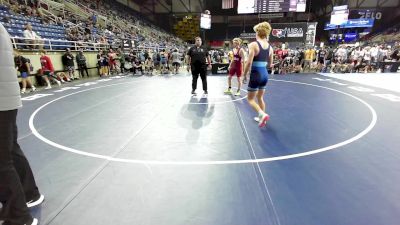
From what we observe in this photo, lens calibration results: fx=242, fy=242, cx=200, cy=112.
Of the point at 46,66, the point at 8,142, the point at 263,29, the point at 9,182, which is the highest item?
the point at 263,29

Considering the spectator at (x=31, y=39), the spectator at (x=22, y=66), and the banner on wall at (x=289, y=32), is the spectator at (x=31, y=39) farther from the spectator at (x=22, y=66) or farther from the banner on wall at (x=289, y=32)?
A: the banner on wall at (x=289, y=32)

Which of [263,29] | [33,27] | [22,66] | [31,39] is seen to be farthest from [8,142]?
Result: [33,27]

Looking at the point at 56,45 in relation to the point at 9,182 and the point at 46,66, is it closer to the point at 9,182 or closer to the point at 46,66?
the point at 46,66

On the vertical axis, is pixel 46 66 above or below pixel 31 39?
below

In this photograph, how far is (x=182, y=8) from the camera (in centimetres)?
4162

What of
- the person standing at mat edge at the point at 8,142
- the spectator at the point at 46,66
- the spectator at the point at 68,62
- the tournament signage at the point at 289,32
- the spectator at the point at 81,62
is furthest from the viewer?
the tournament signage at the point at 289,32

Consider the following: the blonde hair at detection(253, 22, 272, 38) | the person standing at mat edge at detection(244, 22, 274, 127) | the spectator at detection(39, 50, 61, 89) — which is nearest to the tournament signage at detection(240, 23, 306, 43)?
the spectator at detection(39, 50, 61, 89)

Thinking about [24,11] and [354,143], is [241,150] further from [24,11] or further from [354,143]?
[24,11]

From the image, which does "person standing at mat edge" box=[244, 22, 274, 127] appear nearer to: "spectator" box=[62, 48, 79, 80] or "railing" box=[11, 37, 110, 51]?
"railing" box=[11, 37, 110, 51]

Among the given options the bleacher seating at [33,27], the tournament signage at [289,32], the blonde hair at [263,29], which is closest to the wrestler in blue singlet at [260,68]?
the blonde hair at [263,29]

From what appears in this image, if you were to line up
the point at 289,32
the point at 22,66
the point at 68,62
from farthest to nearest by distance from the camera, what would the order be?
1. the point at 289,32
2. the point at 68,62
3. the point at 22,66

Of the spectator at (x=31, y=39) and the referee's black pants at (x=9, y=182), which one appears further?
the spectator at (x=31, y=39)

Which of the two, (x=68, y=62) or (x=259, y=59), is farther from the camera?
(x=68, y=62)

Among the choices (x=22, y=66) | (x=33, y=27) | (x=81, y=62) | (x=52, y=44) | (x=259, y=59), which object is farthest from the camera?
(x=33, y=27)
